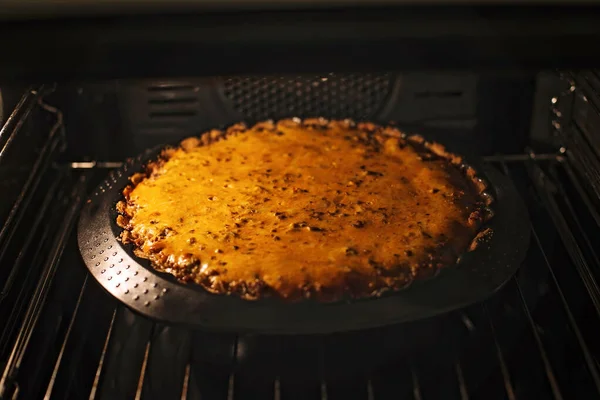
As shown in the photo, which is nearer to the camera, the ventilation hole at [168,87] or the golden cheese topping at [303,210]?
the golden cheese topping at [303,210]

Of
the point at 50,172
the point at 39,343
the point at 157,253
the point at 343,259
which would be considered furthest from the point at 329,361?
the point at 50,172

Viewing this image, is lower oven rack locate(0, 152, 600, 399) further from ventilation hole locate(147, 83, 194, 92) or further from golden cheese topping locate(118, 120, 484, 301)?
ventilation hole locate(147, 83, 194, 92)

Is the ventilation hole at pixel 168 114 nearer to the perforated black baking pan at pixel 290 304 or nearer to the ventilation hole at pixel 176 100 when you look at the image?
the ventilation hole at pixel 176 100

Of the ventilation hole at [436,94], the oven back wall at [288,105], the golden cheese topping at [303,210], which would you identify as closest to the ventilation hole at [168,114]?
the oven back wall at [288,105]

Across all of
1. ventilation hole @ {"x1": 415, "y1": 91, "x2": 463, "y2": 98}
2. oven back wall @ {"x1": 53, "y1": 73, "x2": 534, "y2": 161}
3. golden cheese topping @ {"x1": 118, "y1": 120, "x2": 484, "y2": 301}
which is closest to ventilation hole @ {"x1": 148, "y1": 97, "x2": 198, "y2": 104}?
oven back wall @ {"x1": 53, "y1": 73, "x2": 534, "y2": 161}

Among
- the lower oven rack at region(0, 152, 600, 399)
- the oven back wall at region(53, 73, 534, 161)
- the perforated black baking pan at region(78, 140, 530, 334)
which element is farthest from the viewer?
the oven back wall at region(53, 73, 534, 161)

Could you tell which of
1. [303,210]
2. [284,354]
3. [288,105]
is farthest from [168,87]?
[284,354]
